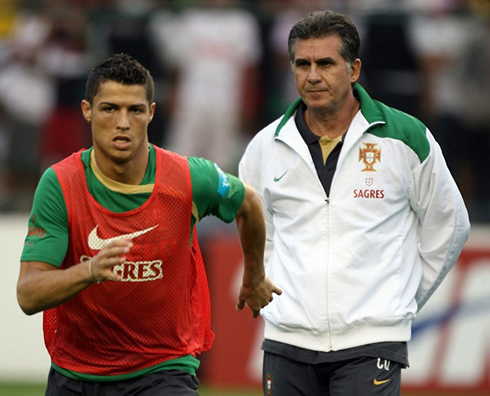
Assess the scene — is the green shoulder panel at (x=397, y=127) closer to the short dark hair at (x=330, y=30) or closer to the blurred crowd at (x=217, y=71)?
the short dark hair at (x=330, y=30)

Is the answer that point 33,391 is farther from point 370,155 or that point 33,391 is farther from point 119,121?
point 119,121

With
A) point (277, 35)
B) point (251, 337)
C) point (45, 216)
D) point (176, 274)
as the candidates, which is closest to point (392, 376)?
point (176, 274)

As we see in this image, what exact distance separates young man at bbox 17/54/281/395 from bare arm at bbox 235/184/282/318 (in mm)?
11

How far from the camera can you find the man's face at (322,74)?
20.5 feet

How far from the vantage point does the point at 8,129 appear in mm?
12727

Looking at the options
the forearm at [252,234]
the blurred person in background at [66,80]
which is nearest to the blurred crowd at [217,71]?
the blurred person in background at [66,80]

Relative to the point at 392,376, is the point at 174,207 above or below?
above

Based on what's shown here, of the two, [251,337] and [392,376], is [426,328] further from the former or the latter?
[392,376]

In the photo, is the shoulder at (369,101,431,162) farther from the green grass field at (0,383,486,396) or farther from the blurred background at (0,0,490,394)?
the blurred background at (0,0,490,394)

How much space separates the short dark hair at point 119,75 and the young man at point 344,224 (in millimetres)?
988

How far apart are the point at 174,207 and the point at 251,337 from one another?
5.54 meters

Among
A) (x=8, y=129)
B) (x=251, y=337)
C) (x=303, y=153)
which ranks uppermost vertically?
(x=8, y=129)

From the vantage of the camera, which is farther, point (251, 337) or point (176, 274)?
point (251, 337)

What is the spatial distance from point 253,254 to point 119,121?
3.41ft
